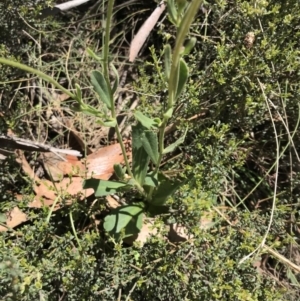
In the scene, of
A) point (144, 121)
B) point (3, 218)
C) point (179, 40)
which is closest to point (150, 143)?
point (144, 121)

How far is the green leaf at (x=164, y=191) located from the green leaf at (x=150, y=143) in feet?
0.56

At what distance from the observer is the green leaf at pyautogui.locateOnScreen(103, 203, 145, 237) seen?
1.71 meters

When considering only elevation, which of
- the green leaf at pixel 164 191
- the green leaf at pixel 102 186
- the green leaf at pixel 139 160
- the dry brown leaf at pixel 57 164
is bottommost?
the dry brown leaf at pixel 57 164

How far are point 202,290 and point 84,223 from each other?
541 millimetres

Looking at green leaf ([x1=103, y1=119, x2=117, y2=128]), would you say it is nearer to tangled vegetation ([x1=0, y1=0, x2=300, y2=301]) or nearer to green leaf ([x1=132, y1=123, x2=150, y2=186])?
tangled vegetation ([x1=0, y1=0, x2=300, y2=301])

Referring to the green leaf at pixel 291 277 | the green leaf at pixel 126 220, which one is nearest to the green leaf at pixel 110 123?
the green leaf at pixel 126 220

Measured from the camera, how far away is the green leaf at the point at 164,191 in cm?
173

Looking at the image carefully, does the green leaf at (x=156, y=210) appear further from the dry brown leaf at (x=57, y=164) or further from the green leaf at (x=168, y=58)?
the green leaf at (x=168, y=58)

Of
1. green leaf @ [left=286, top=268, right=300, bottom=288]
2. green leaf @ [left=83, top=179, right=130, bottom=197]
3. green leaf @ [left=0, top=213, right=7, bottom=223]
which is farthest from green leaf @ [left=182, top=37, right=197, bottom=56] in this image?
green leaf @ [left=286, top=268, right=300, bottom=288]

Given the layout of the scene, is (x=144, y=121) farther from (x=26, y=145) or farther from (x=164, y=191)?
(x=26, y=145)

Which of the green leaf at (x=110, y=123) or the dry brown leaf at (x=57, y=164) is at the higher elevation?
the green leaf at (x=110, y=123)

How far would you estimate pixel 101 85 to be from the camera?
1480 mm

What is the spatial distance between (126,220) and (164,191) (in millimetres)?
170

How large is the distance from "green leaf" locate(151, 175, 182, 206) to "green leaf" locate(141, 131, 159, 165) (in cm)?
17
